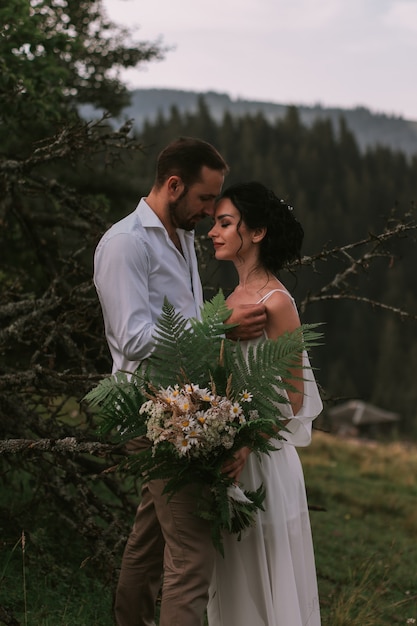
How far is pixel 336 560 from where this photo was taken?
7.89m

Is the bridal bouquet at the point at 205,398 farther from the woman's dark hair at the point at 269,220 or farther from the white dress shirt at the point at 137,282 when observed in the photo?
the woman's dark hair at the point at 269,220

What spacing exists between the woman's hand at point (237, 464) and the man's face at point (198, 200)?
3.73 ft

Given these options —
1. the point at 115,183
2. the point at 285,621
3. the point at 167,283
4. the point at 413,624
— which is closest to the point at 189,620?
the point at 285,621

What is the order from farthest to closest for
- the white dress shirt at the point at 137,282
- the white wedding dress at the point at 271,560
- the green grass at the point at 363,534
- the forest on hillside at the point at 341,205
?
the forest on hillside at the point at 341,205, the green grass at the point at 363,534, the white wedding dress at the point at 271,560, the white dress shirt at the point at 137,282

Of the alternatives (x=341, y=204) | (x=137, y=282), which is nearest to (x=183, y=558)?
(x=137, y=282)

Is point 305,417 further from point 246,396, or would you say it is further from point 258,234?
point 258,234

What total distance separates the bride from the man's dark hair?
15 centimetres

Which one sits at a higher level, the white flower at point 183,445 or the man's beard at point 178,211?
the man's beard at point 178,211

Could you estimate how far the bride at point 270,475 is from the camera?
3.70 m

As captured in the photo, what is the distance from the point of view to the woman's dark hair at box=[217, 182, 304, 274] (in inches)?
154

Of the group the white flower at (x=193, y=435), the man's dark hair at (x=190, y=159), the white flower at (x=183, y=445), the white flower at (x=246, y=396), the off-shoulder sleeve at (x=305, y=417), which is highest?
the man's dark hair at (x=190, y=159)

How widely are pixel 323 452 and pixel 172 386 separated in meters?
14.0

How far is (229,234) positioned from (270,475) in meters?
1.06

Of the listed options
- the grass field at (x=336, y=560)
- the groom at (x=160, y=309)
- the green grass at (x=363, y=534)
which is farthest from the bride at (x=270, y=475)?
the green grass at (x=363, y=534)
